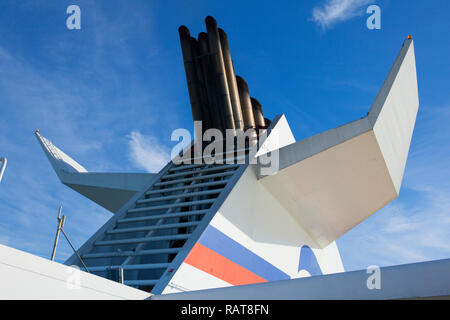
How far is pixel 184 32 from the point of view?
1275 centimetres

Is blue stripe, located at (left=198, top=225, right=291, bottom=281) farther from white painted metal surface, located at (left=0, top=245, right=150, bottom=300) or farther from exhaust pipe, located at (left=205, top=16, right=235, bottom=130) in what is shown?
exhaust pipe, located at (left=205, top=16, right=235, bottom=130)

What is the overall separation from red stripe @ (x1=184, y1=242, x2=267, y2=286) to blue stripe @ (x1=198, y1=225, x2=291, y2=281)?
0.08 m

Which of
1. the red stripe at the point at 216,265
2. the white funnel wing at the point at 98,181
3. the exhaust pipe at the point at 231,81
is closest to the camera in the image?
the red stripe at the point at 216,265

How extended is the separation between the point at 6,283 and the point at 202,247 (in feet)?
12.1

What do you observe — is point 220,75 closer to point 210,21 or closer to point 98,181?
point 210,21

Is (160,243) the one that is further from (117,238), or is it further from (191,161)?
(191,161)

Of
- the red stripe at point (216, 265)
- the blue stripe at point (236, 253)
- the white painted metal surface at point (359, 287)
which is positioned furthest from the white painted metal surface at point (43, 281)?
the blue stripe at point (236, 253)

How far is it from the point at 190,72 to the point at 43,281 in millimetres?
10454

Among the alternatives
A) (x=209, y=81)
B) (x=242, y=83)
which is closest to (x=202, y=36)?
(x=209, y=81)

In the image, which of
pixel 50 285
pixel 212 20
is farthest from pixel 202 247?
pixel 212 20

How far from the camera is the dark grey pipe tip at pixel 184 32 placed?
12750mm

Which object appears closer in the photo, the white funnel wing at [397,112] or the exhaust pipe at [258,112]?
the white funnel wing at [397,112]

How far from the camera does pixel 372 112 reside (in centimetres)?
809

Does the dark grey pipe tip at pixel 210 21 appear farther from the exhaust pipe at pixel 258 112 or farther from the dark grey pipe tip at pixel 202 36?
the exhaust pipe at pixel 258 112
